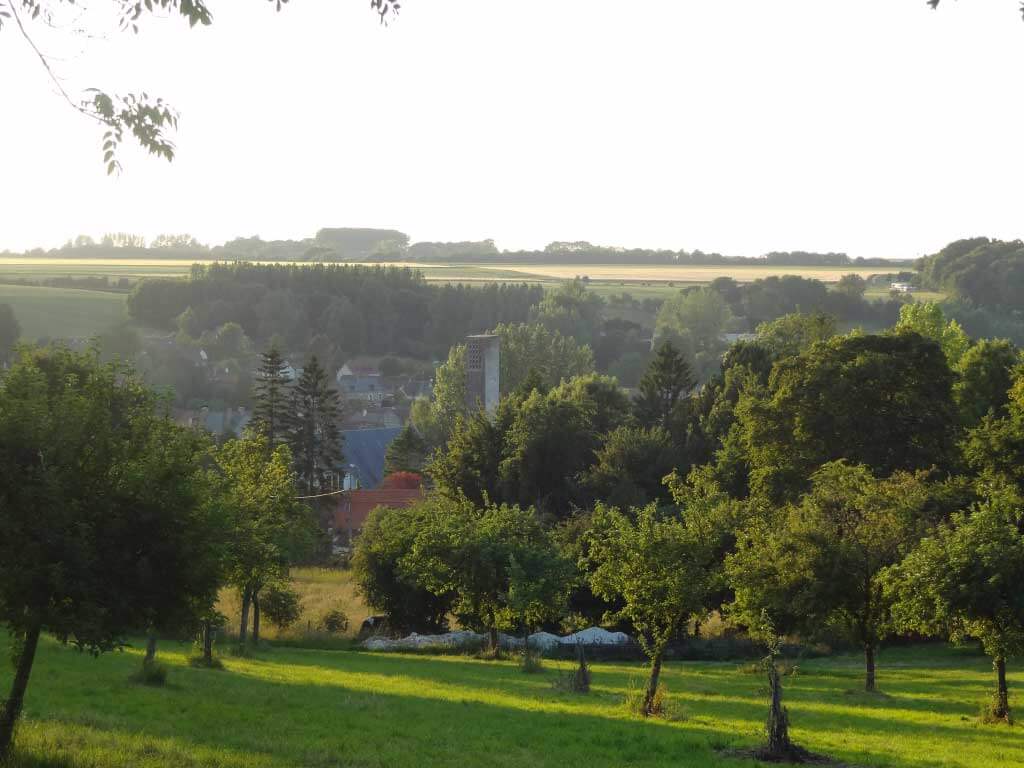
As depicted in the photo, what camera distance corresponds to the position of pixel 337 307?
15575 cm

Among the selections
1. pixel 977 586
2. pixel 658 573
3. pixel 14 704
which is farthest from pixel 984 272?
pixel 14 704

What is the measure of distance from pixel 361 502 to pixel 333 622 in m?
30.2

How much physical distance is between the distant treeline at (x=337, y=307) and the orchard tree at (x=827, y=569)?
415 ft

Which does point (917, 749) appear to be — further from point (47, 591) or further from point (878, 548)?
point (47, 591)

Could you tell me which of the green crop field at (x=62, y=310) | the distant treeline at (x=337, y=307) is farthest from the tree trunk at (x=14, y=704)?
the distant treeline at (x=337, y=307)

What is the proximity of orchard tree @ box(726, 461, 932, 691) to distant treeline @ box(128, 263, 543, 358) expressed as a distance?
126m

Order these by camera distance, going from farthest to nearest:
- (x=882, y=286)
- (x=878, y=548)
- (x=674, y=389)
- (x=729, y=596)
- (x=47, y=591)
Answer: (x=882, y=286) < (x=674, y=389) < (x=729, y=596) < (x=878, y=548) < (x=47, y=591)

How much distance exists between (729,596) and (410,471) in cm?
4380

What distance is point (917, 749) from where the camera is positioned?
1938cm

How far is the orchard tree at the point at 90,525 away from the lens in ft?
45.7

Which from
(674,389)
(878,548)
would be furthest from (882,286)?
(878,548)

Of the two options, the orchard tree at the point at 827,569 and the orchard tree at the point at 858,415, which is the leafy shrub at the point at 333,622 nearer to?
the orchard tree at the point at 858,415

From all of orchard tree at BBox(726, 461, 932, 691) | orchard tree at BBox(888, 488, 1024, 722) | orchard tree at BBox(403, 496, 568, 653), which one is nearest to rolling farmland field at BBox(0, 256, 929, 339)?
orchard tree at BBox(403, 496, 568, 653)

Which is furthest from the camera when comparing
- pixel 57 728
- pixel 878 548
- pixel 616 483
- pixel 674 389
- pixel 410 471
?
pixel 410 471
